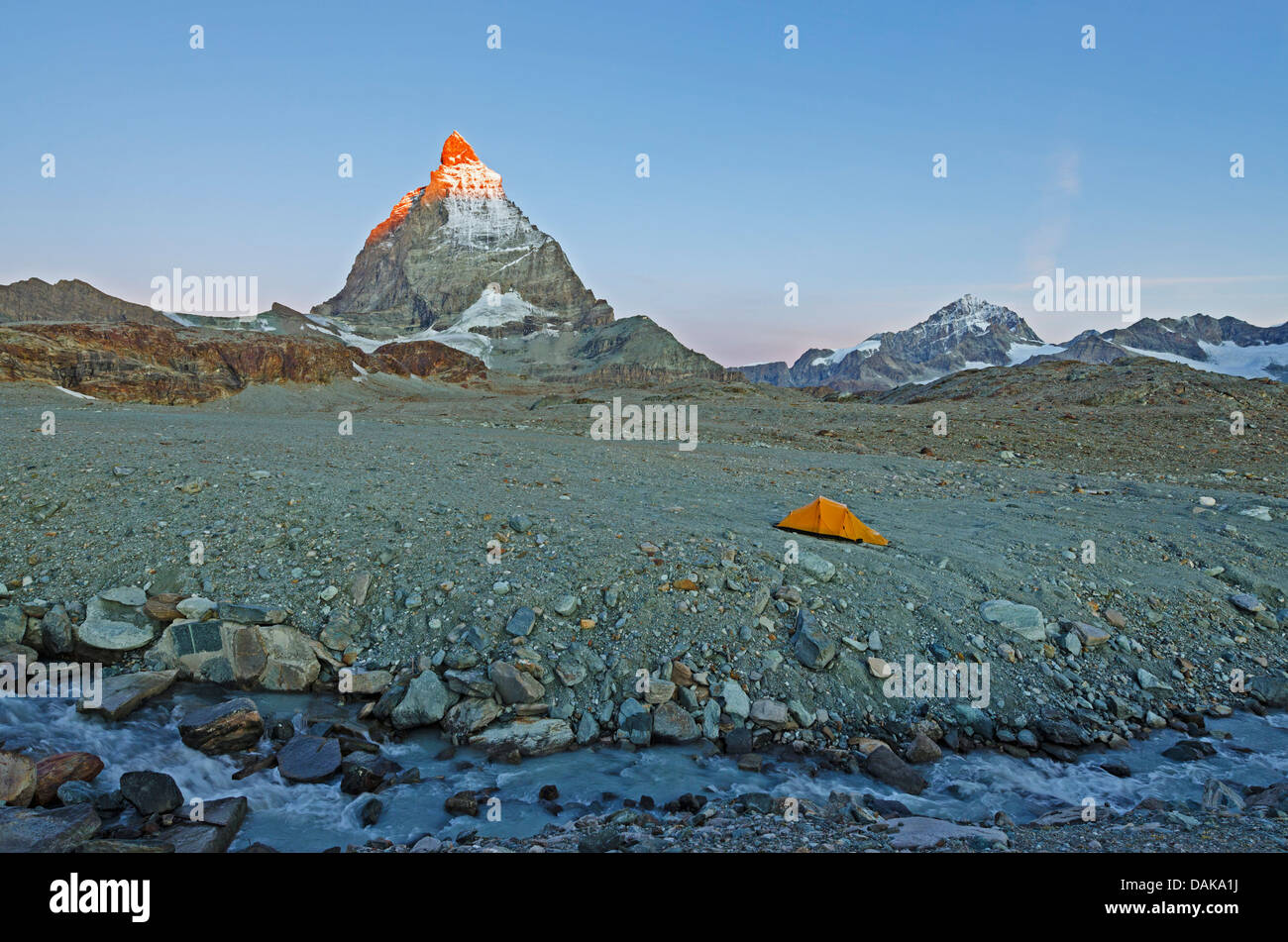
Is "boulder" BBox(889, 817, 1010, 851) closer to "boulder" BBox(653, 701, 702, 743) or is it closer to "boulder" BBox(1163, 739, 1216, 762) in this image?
"boulder" BBox(653, 701, 702, 743)

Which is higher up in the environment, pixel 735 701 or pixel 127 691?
pixel 127 691

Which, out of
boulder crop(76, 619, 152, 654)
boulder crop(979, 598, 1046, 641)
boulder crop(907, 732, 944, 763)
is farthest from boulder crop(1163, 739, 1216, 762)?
boulder crop(76, 619, 152, 654)

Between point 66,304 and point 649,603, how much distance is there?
252823mm

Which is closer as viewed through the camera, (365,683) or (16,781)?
(16,781)

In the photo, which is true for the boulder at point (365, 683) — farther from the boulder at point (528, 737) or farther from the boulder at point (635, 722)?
Answer: the boulder at point (635, 722)

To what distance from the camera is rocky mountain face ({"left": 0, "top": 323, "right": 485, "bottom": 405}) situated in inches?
2559

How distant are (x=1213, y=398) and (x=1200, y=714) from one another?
37.1m

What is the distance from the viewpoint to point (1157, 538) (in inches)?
453

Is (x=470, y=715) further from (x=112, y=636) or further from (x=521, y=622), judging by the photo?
(x=112, y=636)

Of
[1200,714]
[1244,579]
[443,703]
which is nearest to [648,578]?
[443,703]

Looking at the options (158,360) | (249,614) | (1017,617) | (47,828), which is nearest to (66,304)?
(158,360)

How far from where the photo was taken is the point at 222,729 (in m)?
6.38

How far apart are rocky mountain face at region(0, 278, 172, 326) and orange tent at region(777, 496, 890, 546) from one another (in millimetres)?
213923
